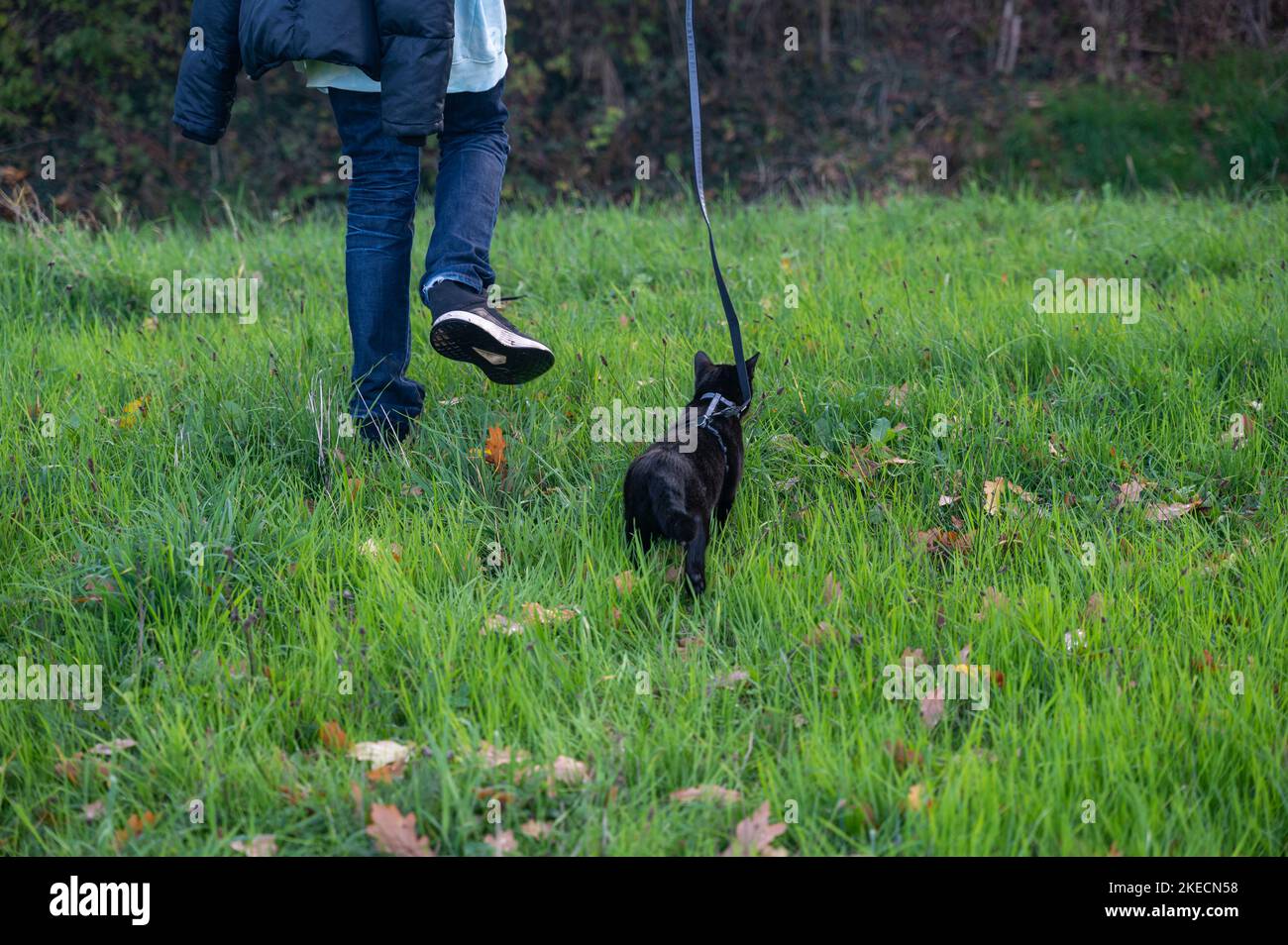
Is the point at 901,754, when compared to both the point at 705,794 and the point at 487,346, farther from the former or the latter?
the point at 487,346

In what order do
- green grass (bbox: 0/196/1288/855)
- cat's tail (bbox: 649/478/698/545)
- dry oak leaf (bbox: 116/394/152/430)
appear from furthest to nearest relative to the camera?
dry oak leaf (bbox: 116/394/152/430) < cat's tail (bbox: 649/478/698/545) < green grass (bbox: 0/196/1288/855)

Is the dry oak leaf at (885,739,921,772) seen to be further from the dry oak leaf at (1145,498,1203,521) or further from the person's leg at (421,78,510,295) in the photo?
the person's leg at (421,78,510,295)

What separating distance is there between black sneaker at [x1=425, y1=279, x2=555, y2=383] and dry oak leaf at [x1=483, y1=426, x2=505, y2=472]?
0.82 ft

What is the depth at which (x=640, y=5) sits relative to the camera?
10273 millimetres

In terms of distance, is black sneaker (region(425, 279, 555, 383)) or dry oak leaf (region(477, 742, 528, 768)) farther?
black sneaker (region(425, 279, 555, 383))

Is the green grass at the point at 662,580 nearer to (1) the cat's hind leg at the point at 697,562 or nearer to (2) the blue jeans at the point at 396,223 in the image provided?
(1) the cat's hind leg at the point at 697,562

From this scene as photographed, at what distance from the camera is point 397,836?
7.14 feet

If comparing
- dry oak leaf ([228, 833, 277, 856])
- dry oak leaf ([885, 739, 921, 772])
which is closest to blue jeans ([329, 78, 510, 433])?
dry oak leaf ([228, 833, 277, 856])

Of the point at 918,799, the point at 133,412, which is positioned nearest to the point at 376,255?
the point at 133,412

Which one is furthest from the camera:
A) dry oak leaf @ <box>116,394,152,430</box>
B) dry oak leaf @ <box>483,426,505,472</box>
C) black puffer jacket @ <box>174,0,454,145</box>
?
dry oak leaf @ <box>116,394,152,430</box>

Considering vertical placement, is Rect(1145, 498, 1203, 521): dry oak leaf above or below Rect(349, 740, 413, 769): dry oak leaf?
above

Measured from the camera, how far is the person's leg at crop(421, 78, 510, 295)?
3566 millimetres

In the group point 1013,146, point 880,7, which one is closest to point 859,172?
point 1013,146

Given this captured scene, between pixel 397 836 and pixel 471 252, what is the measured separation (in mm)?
2023
